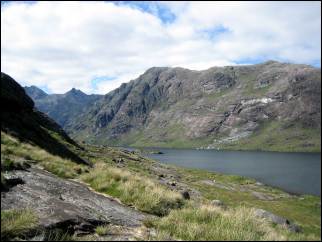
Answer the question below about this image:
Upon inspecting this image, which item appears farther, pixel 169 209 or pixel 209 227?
pixel 169 209

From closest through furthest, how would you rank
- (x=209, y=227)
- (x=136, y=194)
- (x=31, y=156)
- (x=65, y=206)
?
1. (x=209, y=227)
2. (x=65, y=206)
3. (x=136, y=194)
4. (x=31, y=156)

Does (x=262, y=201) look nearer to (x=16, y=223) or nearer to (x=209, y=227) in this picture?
(x=209, y=227)

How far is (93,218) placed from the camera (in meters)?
11.3

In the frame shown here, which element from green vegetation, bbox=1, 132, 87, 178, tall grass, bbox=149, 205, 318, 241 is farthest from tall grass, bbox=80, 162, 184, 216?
tall grass, bbox=149, 205, 318, 241

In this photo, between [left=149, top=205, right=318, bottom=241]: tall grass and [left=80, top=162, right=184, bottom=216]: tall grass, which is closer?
[left=149, top=205, right=318, bottom=241]: tall grass

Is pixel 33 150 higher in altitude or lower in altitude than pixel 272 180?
higher

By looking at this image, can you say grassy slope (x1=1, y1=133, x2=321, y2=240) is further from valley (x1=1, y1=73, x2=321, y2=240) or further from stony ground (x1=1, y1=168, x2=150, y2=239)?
stony ground (x1=1, y1=168, x2=150, y2=239)

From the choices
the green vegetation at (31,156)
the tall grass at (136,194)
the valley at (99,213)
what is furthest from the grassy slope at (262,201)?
the valley at (99,213)

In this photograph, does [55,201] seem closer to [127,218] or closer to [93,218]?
[93,218]

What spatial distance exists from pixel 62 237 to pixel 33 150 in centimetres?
1473

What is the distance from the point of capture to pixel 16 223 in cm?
851

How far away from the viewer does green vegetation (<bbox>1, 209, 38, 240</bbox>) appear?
8.23 meters

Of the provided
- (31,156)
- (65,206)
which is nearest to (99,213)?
(65,206)

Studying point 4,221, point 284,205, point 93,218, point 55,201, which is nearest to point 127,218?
point 93,218
